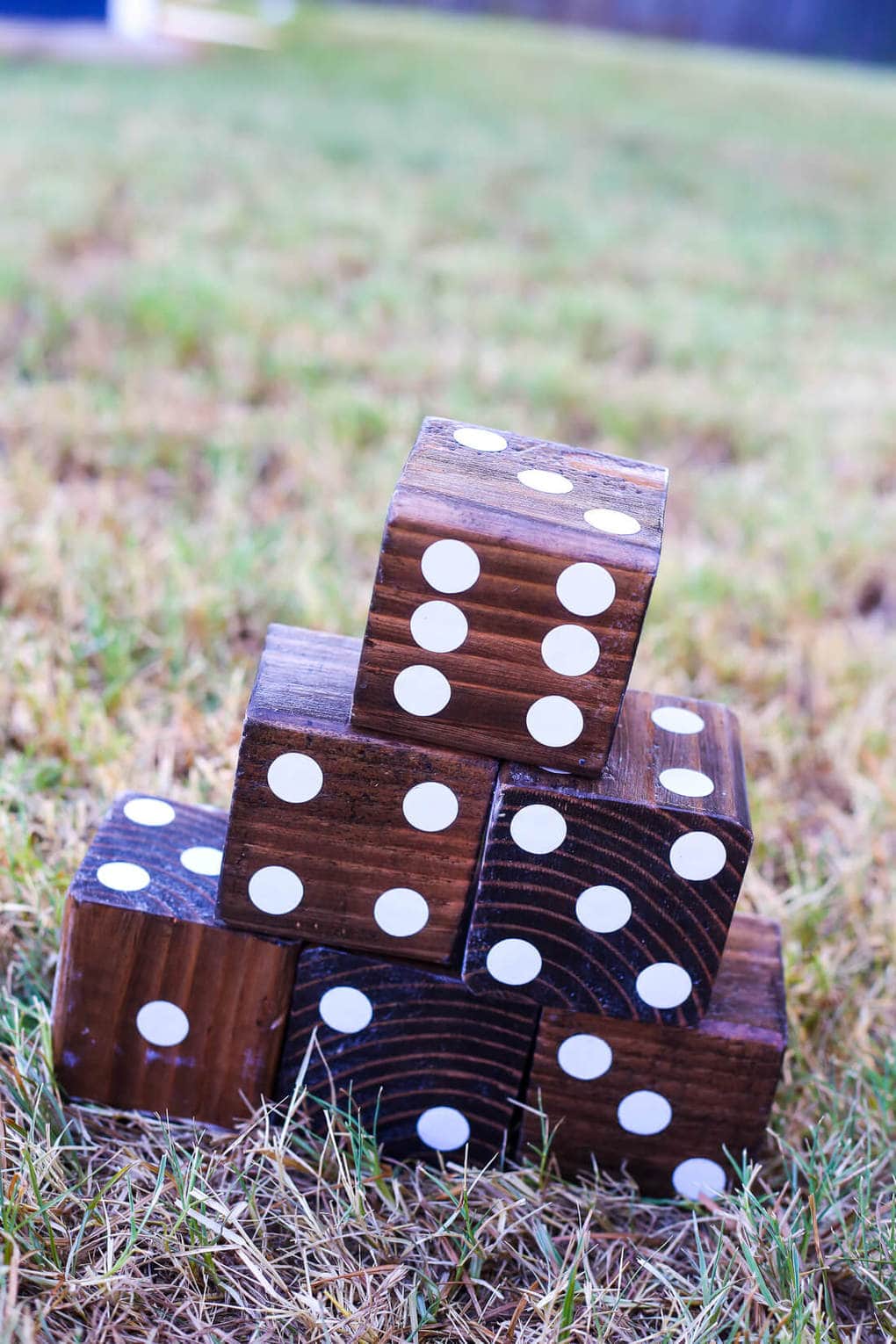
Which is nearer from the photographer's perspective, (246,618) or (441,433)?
(441,433)

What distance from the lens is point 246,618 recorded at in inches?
75.0

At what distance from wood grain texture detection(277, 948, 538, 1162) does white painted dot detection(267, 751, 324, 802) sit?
151mm

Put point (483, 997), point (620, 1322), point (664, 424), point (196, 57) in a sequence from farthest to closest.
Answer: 1. point (196, 57)
2. point (664, 424)
3. point (483, 997)
4. point (620, 1322)

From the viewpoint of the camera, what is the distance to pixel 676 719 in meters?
1.17

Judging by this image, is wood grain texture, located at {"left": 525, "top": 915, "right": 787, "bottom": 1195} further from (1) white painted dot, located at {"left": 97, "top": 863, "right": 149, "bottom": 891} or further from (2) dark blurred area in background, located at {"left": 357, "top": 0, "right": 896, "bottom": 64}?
(2) dark blurred area in background, located at {"left": 357, "top": 0, "right": 896, "bottom": 64}

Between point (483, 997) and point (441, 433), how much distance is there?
20.0 inches

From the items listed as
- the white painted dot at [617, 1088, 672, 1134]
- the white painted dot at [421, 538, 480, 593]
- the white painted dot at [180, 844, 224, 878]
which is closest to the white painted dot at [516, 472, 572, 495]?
the white painted dot at [421, 538, 480, 593]

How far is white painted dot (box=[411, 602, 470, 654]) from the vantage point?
98cm

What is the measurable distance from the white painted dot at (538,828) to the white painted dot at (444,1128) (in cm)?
28

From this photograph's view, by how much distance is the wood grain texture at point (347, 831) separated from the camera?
102 centimetres

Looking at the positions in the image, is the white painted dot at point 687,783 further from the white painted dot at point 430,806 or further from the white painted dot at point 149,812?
the white painted dot at point 149,812

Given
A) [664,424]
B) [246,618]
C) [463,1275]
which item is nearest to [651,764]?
[463,1275]

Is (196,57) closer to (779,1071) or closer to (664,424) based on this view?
(664,424)

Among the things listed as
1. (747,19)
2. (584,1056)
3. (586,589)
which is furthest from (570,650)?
(747,19)
